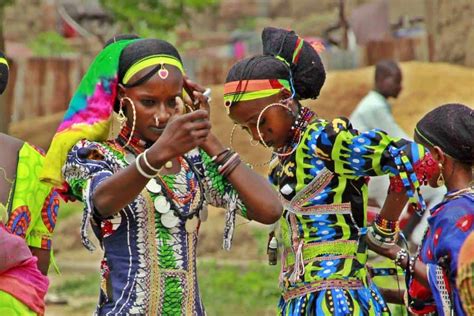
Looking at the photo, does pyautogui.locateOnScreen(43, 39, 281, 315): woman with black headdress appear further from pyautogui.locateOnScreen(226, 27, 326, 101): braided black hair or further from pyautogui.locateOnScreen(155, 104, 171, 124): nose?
pyautogui.locateOnScreen(226, 27, 326, 101): braided black hair

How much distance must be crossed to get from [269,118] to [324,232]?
23.2 inches

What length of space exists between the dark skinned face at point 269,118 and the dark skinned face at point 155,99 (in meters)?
0.95

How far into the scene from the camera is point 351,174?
5227 millimetres

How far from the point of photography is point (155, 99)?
448 cm

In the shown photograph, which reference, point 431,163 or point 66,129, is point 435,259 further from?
point 66,129

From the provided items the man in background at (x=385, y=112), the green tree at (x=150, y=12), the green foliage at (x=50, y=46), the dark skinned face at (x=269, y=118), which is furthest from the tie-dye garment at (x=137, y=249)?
the green foliage at (x=50, y=46)

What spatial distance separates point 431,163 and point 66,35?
26742mm

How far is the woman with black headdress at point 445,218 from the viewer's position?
470cm

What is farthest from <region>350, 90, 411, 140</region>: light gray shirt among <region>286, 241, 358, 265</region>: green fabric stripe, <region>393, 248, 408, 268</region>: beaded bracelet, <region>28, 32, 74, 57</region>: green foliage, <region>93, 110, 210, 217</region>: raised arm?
<region>28, 32, 74, 57</region>: green foliage

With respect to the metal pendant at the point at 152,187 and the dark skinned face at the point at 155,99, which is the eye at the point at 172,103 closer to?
the dark skinned face at the point at 155,99

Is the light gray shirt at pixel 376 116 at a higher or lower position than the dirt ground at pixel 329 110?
higher

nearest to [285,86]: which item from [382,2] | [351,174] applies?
[351,174]

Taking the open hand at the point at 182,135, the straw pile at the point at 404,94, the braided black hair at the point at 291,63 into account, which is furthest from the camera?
the straw pile at the point at 404,94

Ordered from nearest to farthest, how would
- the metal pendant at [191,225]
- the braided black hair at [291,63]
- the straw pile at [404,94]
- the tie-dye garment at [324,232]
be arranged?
the metal pendant at [191,225]
the tie-dye garment at [324,232]
the braided black hair at [291,63]
the straw pile at [404,94]
